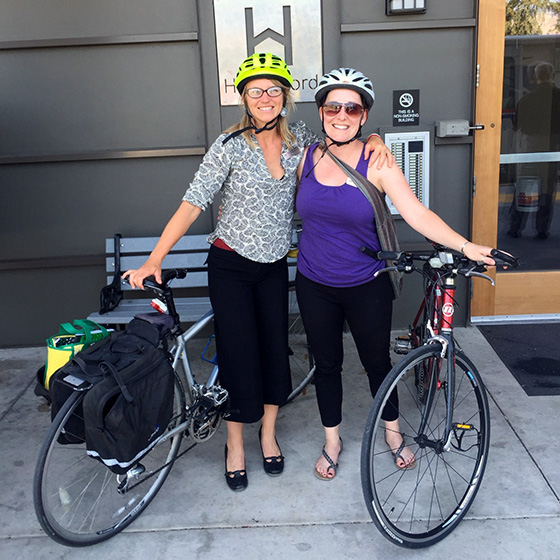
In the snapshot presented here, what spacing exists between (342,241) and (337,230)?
0.05 meters

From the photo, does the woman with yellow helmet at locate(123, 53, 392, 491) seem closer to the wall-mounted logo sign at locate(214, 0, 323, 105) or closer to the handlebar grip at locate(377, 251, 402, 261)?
the handlebar grip at locate(377, 251, 402, 261)

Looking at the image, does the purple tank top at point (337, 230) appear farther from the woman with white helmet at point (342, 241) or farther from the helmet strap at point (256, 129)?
the helmet strap at point (256, 129)

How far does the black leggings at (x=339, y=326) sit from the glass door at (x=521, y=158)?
83.1 inches

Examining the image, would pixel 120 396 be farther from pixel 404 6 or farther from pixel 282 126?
pixel 404 6

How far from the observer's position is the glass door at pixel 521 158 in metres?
4.50

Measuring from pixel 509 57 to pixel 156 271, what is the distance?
3.23m

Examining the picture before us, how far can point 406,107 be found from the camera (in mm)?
4473

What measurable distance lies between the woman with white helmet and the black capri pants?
0.49 ft

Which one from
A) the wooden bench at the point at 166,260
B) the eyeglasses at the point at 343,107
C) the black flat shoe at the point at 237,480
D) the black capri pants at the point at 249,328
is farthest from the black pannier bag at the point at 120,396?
the wooden bench at the point at 166,260

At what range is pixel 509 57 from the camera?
14.8 feet

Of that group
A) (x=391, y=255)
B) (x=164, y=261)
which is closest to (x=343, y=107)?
(x=391, y=255)

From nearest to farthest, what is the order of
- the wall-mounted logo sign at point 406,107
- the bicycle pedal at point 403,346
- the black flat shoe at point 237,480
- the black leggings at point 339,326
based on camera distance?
the black leggings at point 339,326 → the black flat shoe at point 237,480 → the bicycle pedal at point 403,346 → the wall-mounted logo sign at point 406,107

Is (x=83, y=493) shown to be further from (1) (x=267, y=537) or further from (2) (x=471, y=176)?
(2) (x=471, y=176)

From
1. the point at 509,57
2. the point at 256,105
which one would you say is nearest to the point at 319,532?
the point at 256,105
